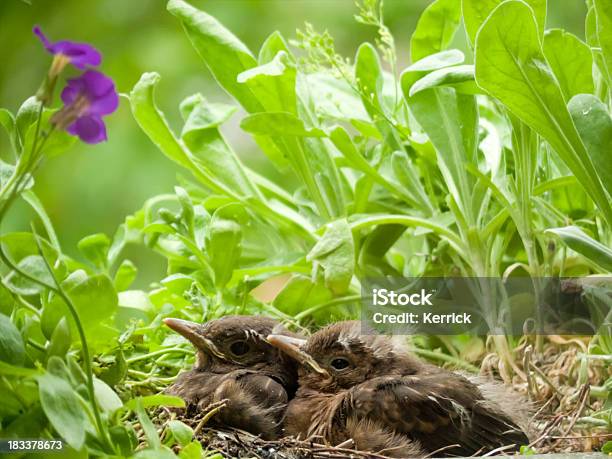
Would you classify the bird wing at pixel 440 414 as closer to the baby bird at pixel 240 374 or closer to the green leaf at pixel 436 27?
the baby bird at pixel 240 374

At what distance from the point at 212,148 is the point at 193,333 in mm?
346

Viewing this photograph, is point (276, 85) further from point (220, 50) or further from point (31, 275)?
point (31, 275)

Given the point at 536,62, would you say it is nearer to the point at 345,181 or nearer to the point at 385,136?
the point at 385,136

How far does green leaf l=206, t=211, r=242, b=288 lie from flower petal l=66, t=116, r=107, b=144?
504mm

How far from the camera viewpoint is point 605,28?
1.04 m

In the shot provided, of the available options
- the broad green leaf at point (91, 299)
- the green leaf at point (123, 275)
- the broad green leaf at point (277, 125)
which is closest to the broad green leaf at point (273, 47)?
the broad green leaf at point (277, 125)

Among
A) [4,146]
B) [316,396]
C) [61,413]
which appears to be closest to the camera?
[61,413]

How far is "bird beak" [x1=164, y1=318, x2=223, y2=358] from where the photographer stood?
118 cm

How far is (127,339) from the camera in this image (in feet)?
3.76

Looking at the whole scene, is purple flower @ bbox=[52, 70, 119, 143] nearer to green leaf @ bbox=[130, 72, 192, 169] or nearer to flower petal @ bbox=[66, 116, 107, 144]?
flower petal @ bbox=[66, 116, 107, 144]

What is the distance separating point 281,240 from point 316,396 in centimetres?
39

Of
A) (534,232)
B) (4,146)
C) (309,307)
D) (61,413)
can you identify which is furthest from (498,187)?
(4,146)

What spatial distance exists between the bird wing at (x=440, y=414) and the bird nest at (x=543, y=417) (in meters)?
0.03

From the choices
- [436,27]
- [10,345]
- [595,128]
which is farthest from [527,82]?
[10,345]
